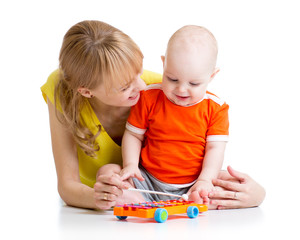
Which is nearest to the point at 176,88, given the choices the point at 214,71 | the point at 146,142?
the point at 214,71

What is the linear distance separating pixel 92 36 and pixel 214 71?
581mm

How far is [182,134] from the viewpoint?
2.59 metres

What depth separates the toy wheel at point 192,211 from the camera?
7.49 feet

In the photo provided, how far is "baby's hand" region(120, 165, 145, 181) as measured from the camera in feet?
8.12

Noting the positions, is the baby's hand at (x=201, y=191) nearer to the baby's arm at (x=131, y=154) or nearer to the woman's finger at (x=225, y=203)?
the woman's finger at (x=225, y=203)

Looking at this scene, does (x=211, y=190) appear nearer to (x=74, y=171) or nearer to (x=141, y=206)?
(x=141, y=206)

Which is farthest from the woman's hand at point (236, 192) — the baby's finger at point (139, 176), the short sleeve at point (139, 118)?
the short sleeve at point (139, 118)

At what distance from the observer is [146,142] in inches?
106

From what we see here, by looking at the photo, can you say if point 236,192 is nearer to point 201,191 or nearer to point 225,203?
point 225,203

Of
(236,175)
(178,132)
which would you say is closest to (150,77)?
(178,132)

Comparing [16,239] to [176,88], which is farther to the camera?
[176,88]

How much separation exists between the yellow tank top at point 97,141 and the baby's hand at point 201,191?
0.56 meters

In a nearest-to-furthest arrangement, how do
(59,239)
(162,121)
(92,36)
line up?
(59,239) < (92,36) < (162,121)

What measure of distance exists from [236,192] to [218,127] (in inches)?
12.5
